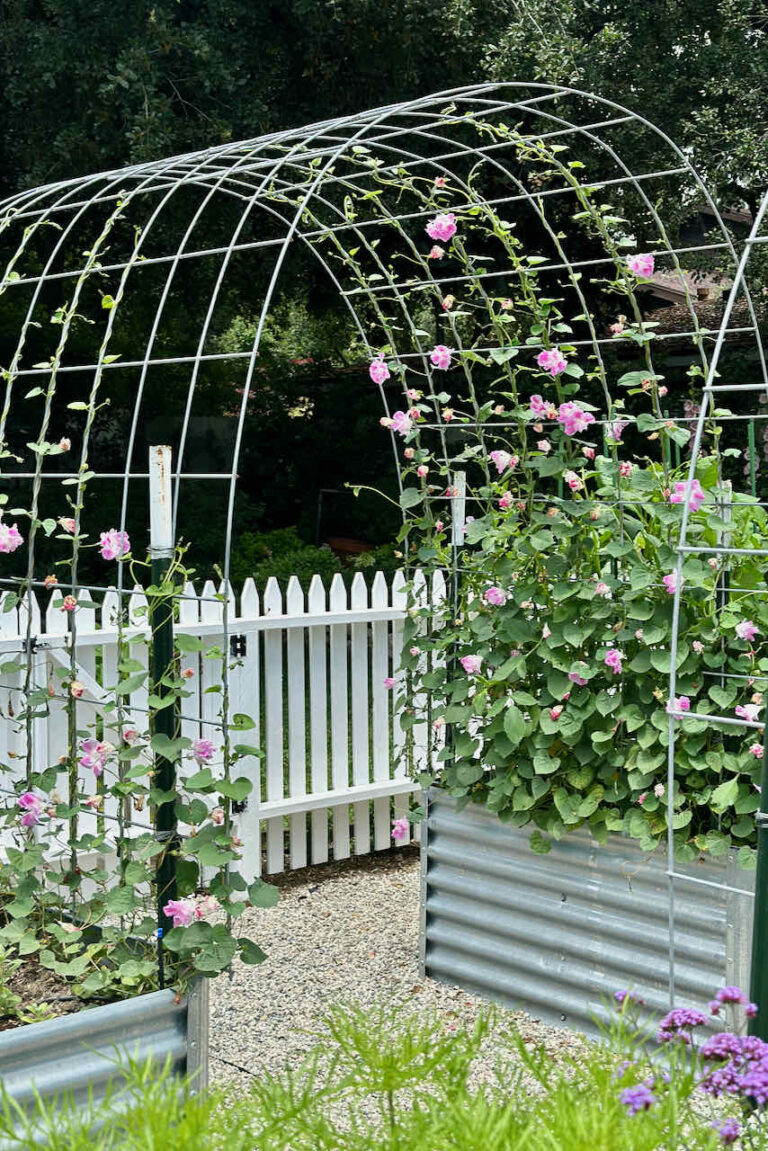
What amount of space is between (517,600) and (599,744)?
52 cm

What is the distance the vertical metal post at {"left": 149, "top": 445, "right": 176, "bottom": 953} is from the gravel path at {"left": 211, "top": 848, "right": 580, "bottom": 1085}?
26.8 inches

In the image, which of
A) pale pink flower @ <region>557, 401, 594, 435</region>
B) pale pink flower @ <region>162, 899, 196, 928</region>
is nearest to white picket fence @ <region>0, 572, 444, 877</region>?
pale pink flower @ <region>557, 401, 594, 435</region>

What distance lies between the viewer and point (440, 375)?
11.7 m

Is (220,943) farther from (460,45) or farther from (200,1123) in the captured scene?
(460,45)

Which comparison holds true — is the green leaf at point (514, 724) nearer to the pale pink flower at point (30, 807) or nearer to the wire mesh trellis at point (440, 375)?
the wire mesh trellis at point (440, 375)

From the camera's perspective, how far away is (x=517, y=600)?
12.7 ft

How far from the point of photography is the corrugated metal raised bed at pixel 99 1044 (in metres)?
2.50

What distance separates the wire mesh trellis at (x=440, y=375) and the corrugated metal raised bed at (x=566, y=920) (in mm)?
135

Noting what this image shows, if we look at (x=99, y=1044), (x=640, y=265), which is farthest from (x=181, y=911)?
(x=640, y=265)

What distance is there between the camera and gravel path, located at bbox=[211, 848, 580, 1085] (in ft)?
12.1

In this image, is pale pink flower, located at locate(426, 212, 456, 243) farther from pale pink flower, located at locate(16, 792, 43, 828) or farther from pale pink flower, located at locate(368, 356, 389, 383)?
pale pink flower, located at locate(16, 792, 43, 828)

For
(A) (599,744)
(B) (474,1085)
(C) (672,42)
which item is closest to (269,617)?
(A) (599,744)

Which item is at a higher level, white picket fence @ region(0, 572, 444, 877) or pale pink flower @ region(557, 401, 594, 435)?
pale pink flower @ region(557, 401, 594, 435)

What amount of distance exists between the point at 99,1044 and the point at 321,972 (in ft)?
5.73
